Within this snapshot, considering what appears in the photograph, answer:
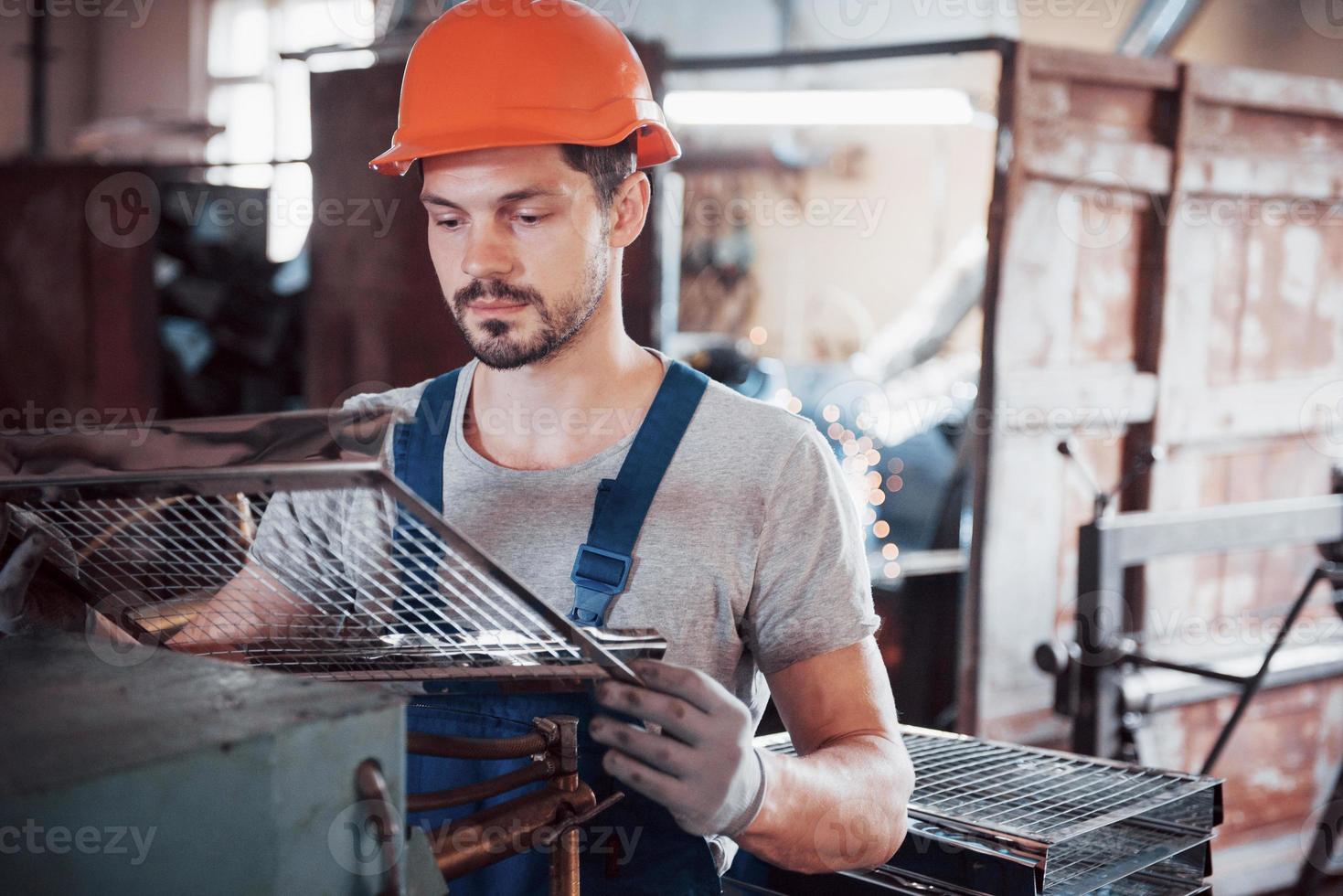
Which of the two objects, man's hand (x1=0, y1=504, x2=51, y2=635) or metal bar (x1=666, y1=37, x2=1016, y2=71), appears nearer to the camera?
man's hand (x1=0, y1=504, x2=51, y2=635)

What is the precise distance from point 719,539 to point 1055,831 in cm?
48

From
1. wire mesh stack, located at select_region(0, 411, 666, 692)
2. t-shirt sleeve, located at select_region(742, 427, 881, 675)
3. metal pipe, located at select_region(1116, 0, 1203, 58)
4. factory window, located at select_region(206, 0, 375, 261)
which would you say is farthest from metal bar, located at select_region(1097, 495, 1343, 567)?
factory window, located at select_region(206, 0, 375, 261)

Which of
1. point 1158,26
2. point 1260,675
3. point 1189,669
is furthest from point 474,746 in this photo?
point 1158,26

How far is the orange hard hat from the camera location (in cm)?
138

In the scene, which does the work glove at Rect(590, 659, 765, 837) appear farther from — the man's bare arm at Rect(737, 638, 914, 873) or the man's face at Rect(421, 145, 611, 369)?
the man's face at Rect(421, 145, 611, 369)

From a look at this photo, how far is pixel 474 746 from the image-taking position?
1.04 metres

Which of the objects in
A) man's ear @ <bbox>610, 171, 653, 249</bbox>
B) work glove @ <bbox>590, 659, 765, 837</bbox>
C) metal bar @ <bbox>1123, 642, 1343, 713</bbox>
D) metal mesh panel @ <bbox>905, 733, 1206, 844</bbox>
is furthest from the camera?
metal bar @ <bbox>1123, 642, 1343, 713</bbox>

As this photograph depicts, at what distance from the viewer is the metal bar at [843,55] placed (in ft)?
9.83

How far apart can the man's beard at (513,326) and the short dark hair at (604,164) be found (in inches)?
3.2

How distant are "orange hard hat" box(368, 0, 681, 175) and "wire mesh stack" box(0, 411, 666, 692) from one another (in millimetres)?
447

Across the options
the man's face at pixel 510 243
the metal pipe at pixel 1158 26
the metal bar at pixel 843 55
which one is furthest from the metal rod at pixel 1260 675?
the metal pipe at pixel 1158 26

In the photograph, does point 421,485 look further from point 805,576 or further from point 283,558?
point 805,576

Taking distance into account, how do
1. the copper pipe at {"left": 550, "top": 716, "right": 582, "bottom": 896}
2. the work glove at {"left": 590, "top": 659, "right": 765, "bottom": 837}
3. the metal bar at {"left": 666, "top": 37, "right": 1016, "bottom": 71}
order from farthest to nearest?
1. the metal bar at {"left": 666, "top": 37, "right": 1016, "bottom": 71}
2. the copper pipe at {"left": 550, "top": 716, "right": 582, "bottom": 896}
3. the work glove at {"left": 590, "top": 659, "right": 765, "bottom": 837}

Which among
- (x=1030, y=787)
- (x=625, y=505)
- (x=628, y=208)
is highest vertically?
(x=628, y=208)
